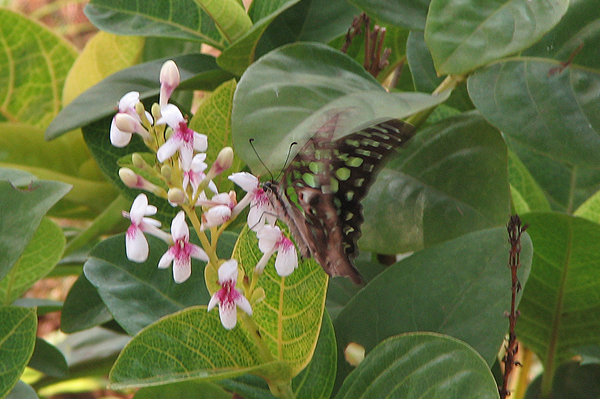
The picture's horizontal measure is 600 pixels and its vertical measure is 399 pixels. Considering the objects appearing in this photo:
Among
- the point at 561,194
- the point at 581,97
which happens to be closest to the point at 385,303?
the point at 581,97

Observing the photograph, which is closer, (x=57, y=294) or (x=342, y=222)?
(x=342, y=222)

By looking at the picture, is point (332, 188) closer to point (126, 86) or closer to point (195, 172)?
point (195, 172)

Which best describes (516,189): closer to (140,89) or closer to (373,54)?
(373,54)

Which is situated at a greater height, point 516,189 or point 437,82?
point 437,82

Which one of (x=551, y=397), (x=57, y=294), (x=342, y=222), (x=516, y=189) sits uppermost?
(x=342, y=222)

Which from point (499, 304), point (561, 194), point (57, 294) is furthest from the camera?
point (57, 294)

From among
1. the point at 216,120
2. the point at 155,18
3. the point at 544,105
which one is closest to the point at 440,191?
the point at 544,105
